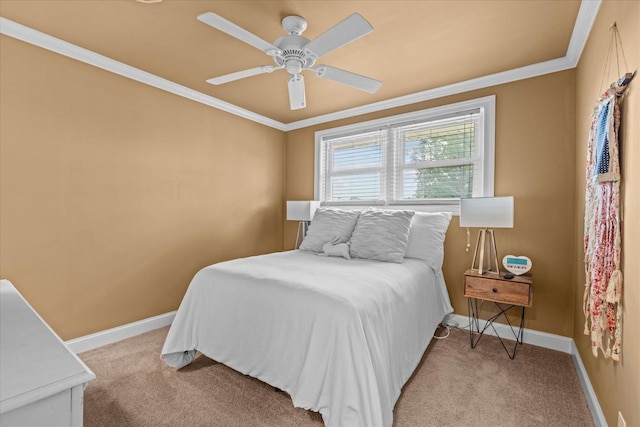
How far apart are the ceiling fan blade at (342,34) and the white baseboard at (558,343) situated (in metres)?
2.42

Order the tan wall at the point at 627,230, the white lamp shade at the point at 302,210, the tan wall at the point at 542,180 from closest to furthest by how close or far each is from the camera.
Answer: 1. the tan wall at the point at 627,230
2. the tan wall at the point at 542,180
3. the white lamp shade at the point at 302,210

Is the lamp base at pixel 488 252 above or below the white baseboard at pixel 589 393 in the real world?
above

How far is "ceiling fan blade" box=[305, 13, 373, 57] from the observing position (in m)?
1.65

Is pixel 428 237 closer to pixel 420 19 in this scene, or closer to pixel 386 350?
pixel 386 350

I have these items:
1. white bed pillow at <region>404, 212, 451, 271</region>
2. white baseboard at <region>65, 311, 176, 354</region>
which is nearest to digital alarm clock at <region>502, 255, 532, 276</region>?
white bed pillow at <region>404, 212, 451, 271</region>

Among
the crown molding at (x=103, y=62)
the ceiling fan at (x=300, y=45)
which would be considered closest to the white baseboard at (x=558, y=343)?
the ceiling fan at (x=300, y=45)

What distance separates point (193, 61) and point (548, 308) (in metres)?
3.72

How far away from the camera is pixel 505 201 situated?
2465mm

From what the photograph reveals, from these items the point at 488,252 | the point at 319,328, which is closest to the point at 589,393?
the point at 488,252

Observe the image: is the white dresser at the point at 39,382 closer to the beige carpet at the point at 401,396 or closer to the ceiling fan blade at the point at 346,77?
the beige carpet at the point at 401,396

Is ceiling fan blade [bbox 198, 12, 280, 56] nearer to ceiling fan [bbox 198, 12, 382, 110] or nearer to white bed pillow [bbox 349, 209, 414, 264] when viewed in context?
ceiling fan [bbox 198, 12, 382, 110]

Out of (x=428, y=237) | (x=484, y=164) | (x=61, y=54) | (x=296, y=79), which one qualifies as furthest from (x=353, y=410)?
(x=61, y=54)

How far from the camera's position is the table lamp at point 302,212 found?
3.82m

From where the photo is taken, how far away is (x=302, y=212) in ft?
12.6
